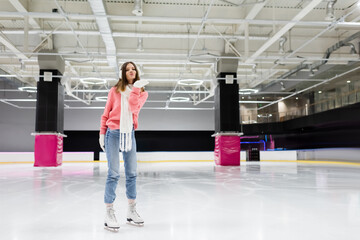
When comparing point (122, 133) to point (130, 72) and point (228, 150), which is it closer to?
point (130, 72)

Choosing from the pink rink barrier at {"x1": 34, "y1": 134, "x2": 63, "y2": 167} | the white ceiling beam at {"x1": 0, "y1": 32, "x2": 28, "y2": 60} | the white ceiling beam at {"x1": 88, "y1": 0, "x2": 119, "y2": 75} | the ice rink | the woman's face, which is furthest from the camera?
the pink rink barrier at {"x1": 34, "y1": 134, "x2": 63, "y2": 167}

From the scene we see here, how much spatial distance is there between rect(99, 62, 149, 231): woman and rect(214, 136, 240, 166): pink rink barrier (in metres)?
13.6

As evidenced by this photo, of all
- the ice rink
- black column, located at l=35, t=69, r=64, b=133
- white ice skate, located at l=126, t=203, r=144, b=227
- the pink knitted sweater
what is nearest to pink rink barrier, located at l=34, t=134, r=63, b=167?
black column, located at l=35, t=69, r=64, b=133

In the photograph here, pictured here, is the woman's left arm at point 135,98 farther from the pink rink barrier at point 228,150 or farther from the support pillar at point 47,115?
the support pillar at point 47,115

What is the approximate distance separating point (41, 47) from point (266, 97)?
764 inches

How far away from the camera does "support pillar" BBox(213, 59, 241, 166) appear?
1670 cm

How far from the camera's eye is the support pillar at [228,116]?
658 inches

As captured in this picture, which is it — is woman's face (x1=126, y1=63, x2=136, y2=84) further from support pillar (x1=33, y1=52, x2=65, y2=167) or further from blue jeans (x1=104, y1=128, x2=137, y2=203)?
support pillar (x1=33, y1=52, x2=65, y2=167)

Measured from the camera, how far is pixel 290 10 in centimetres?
1308

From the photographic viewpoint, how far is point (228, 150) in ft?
54.9

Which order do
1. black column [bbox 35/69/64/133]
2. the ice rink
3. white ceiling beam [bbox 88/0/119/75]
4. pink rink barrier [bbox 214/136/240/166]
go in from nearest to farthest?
the ice rink, white ceiling beam [bbox 88/0/119/75], black column [bbox 35/69/64/133], pink rink barrier [bbox 214/136/240/166]

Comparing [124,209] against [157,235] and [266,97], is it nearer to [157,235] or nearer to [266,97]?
[157,235]

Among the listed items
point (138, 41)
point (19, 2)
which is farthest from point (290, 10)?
point (19, 2)

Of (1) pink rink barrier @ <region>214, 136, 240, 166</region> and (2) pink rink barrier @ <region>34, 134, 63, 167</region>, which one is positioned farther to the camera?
(1) pink rink barrier @ <region>214, 136, 240, 166</region>
